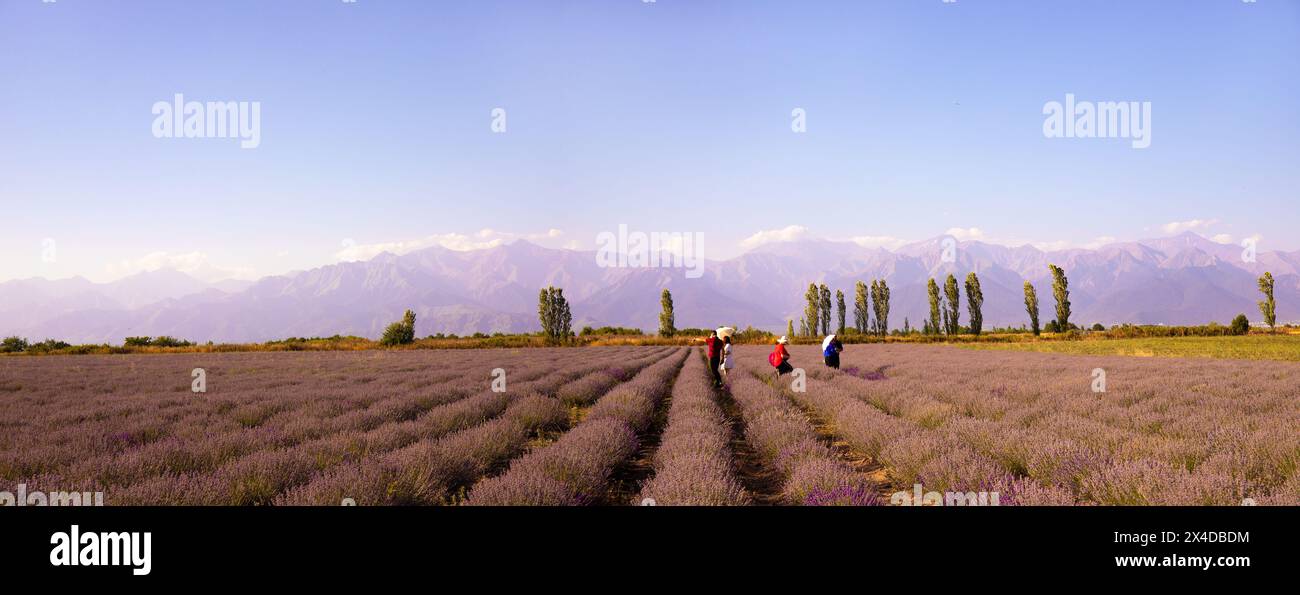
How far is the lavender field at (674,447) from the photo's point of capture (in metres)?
3.69

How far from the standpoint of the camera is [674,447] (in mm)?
5383

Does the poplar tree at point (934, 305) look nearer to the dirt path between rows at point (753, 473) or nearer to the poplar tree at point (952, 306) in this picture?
the poplar tree at point (952, 306)

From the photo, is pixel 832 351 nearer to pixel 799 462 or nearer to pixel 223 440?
pixel 799 462

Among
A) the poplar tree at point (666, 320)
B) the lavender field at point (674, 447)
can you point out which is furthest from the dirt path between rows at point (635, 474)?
the poplar tree at point (666, 320)

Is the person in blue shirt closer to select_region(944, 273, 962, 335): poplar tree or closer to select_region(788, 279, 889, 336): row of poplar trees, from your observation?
select_region(788, 279, 889, 336): row of poplar trees

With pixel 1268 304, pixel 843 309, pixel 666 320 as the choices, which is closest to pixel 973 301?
pixel 843 309

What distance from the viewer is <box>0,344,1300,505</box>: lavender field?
145 inches

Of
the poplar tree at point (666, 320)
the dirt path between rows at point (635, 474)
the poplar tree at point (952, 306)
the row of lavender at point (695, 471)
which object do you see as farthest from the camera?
the poplar tree at point (952, 306)

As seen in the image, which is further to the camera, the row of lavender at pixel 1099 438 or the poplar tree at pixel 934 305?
the poplar tree at pixel 934 305

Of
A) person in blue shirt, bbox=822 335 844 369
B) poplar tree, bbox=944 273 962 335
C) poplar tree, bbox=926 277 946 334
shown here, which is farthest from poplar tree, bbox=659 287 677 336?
person in blue shirt, bbox=822 335 844 369
